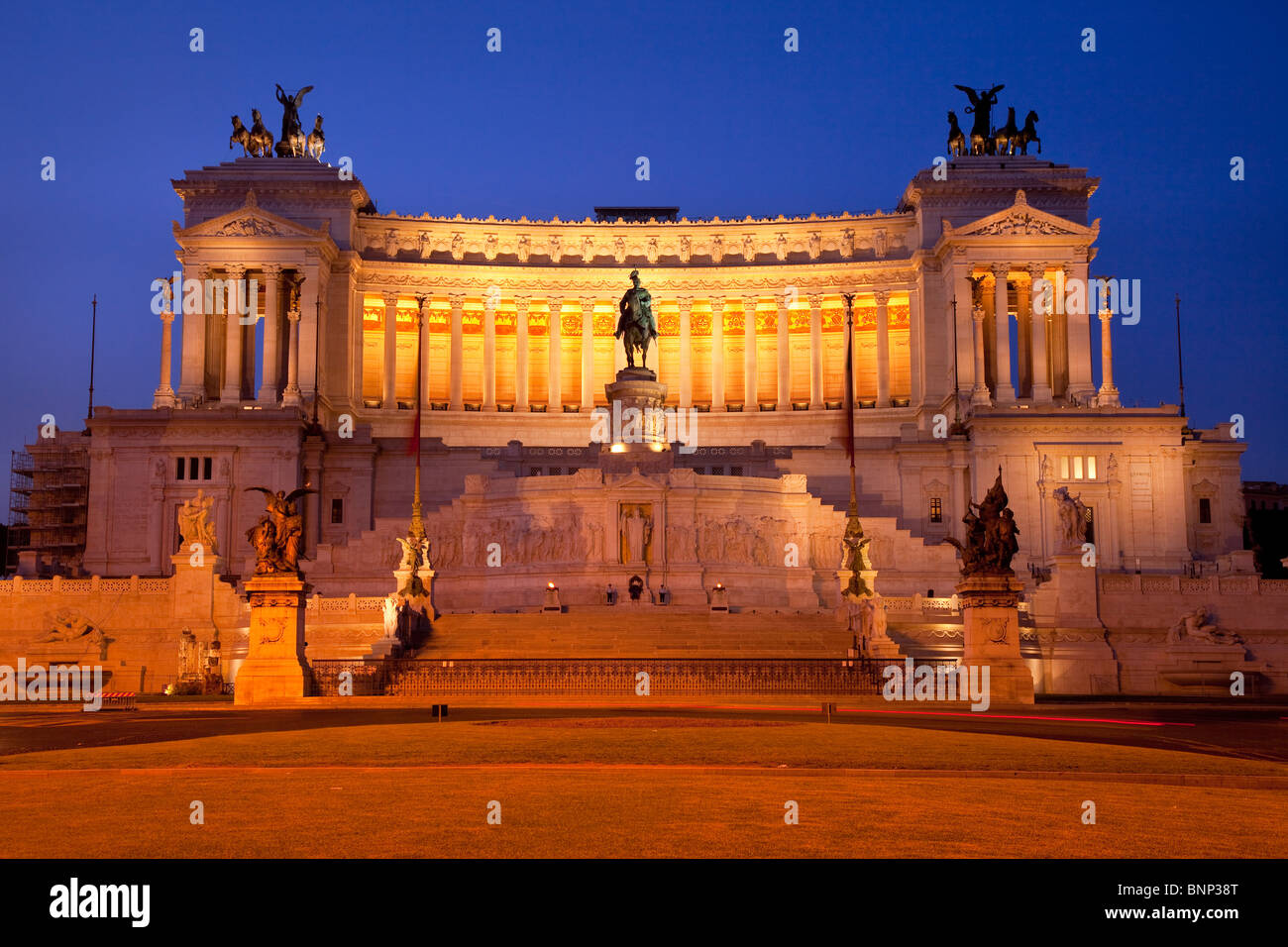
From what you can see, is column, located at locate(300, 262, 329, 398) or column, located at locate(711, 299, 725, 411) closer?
column, located at locate(300, 262, 329, 398)

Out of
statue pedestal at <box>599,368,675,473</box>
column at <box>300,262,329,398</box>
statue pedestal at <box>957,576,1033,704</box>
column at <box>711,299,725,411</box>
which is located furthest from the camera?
column at <box>711,299,725,411</box>

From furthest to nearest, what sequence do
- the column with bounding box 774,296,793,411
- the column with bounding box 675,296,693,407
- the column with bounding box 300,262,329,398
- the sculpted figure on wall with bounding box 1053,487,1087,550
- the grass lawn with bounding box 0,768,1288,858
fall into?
the column with bounding box 675,296,693,407 → the column with bounding box 774,296,793,411 → the column with bounding box 300,262,329,398 → the sculpted figure on wall with bounding box 1053,487,1087,550 → the grass lawn with bounding box 0,768,1288,858

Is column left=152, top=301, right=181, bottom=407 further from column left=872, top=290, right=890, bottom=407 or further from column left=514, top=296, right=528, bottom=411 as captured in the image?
column left=872, top=290, right=890, bottom=407

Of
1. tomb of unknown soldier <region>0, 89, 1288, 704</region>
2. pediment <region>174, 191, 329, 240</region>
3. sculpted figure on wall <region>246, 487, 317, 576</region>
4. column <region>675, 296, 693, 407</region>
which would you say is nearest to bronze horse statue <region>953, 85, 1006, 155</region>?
tomb of unknown soldier <region>0, 89, 1288, 704</region>

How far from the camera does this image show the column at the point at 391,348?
10106 cm

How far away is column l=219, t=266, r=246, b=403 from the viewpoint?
310 ft

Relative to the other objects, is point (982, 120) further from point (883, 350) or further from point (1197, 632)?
point (1197, 632)

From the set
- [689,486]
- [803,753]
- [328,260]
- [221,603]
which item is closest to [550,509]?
[689,486]

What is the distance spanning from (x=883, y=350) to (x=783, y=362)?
745 cm

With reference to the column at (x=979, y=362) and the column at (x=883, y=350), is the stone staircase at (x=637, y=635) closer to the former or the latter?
the column at (x=979, y=362)

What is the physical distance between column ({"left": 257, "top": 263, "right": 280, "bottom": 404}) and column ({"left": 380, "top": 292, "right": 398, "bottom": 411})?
908 cm

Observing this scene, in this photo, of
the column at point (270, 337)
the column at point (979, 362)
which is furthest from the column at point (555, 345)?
the column at point (979, 362)

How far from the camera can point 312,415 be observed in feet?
297

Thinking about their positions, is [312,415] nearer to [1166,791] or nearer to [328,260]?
[328,260]
